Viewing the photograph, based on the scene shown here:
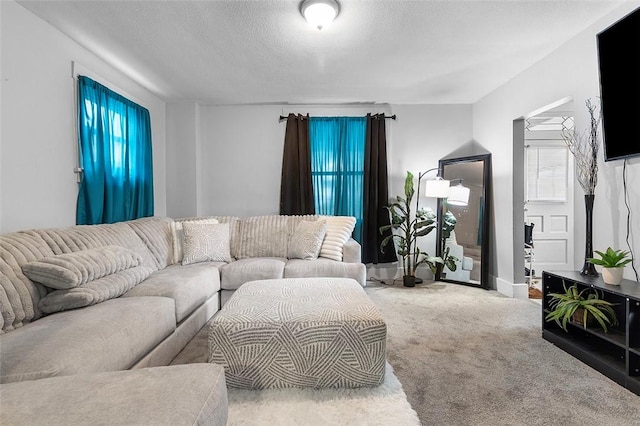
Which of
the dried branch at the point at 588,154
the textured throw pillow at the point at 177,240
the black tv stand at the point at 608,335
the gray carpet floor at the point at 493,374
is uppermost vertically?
the dried branch at the point at 588,154

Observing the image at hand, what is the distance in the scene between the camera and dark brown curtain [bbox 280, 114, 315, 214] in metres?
4.42

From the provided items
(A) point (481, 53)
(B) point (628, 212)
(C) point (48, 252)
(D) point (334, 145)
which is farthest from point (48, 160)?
(B) point (628, 212)

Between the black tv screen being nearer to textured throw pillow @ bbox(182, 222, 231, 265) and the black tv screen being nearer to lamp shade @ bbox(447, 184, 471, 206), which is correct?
lamp shade @ bbox(447, 184, 471, 206)

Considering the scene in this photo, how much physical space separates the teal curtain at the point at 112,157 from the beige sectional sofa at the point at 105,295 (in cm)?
34

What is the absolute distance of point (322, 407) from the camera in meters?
1.59

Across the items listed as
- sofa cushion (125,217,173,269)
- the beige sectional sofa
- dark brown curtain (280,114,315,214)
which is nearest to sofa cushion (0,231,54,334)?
the beige sectional sofa

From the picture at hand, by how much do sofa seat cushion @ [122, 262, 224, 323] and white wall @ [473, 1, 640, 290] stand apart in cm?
307

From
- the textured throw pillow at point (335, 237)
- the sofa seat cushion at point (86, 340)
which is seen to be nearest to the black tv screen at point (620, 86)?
the textured throw pillow at point (335, 237)

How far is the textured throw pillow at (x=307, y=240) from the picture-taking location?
3439mm

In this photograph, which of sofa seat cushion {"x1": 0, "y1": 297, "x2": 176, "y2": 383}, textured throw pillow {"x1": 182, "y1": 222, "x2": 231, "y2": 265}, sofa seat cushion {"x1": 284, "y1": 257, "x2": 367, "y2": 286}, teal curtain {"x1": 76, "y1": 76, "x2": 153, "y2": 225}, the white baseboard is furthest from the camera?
the white baseboard

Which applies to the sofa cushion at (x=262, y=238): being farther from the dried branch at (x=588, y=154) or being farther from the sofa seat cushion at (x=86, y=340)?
the dried branch at (x=588, y=154)

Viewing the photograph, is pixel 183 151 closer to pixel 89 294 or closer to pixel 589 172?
pixel 89 294

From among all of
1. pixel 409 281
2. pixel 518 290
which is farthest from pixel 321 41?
pixel 518 290

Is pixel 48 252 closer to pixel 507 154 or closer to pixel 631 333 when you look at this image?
pixel 631 333
